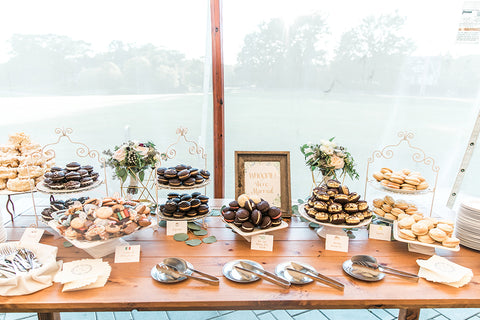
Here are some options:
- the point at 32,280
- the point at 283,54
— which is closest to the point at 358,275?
the point at 32,280

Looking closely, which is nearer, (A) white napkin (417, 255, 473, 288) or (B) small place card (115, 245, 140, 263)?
(A) white napkin (417, 255, 473, 288)

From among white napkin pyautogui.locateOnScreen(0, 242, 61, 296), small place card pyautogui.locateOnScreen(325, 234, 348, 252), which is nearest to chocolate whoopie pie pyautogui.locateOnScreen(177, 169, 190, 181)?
white napkin pyautogui.locateOnScreen(0, 242, 61, 296)

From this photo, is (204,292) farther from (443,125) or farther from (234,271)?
(443,125)

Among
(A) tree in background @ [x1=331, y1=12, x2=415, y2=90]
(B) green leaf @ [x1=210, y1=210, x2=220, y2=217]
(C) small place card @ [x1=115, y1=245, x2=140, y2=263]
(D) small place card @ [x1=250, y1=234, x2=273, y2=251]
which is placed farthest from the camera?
(A) tree in background @ [x1=331, y1=12, x2=415, y2=90]

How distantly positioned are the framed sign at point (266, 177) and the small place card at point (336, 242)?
365mm

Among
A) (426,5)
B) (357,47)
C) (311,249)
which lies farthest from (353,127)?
(311,249)

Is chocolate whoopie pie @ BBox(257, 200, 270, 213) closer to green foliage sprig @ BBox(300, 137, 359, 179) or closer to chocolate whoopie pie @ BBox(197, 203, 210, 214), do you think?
chocolate whoopie pie @ BBox(197, 203, 210, 214)

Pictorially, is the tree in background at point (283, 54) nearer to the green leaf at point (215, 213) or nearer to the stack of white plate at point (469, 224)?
the green leaf at point (215, 213)

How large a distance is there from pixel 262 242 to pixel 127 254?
0.65 m

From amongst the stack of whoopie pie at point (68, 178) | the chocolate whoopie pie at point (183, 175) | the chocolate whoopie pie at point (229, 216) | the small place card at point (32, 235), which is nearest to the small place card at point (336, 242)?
the chocolate whoopie pie at point (229, 216)

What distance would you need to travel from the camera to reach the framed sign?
1911 millimetres

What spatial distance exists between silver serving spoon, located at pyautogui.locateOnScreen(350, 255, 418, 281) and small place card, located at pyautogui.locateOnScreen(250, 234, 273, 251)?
15.2 inches

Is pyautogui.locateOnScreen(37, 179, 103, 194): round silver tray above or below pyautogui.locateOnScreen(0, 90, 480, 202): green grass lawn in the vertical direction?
below

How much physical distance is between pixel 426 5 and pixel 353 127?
107 centimetres
